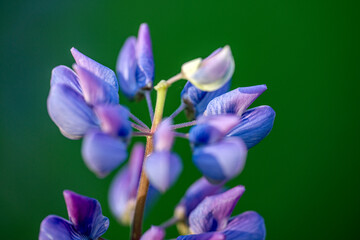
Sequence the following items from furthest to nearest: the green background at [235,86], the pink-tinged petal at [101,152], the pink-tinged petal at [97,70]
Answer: the green background at [235,86] < the pink-tinged petal at [97,70] < the pink-tinged petal at [101,152]

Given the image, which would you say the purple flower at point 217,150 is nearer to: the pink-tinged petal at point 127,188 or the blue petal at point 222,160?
the blue petal at point 222,160

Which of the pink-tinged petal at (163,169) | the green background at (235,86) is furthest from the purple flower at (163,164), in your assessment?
the green background at (235,86)

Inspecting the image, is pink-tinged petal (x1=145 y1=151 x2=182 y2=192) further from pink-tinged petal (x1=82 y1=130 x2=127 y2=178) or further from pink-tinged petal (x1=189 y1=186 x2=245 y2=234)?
pink-tinged petal (x1=189 y1=186 x2=245 y2=234)

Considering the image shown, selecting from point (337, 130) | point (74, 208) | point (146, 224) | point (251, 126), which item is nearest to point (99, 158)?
point (74, 208)

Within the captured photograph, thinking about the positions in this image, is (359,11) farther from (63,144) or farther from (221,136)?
(221,136)

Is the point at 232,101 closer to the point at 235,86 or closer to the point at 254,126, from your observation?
the point at 254,126

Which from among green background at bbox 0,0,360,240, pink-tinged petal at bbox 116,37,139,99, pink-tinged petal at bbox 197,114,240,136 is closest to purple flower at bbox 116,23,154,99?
pink-tinged petal at bbox 116,37,139,99
